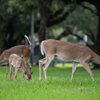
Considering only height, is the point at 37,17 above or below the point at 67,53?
below

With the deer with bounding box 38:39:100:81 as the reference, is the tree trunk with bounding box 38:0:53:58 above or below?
below

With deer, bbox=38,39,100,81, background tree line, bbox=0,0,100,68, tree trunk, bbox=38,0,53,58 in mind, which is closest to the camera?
deer, bbox=38,39,100,81

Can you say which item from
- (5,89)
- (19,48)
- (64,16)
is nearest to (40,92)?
(5,89)

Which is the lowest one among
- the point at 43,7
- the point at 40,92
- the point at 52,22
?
the point at 52,22

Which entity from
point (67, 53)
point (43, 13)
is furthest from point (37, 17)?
point (67, 53)

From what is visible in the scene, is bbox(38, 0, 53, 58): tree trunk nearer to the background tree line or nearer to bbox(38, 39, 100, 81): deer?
the background tree line

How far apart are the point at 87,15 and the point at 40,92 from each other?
25.1m

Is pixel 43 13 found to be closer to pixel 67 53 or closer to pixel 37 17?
pixel 37 17

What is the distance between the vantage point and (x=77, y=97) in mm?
5711

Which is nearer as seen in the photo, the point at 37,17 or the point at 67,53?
the point at 67,53

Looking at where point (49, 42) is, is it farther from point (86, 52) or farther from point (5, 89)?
point (5, 89)

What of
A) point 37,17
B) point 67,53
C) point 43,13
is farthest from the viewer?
point 37,17

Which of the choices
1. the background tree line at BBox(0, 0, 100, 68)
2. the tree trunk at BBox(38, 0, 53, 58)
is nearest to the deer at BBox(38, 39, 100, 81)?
the background tree line at BBox(0, 0, 100, 68)

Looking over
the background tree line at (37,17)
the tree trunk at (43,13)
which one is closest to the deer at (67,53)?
the background tree line at (37,17)
